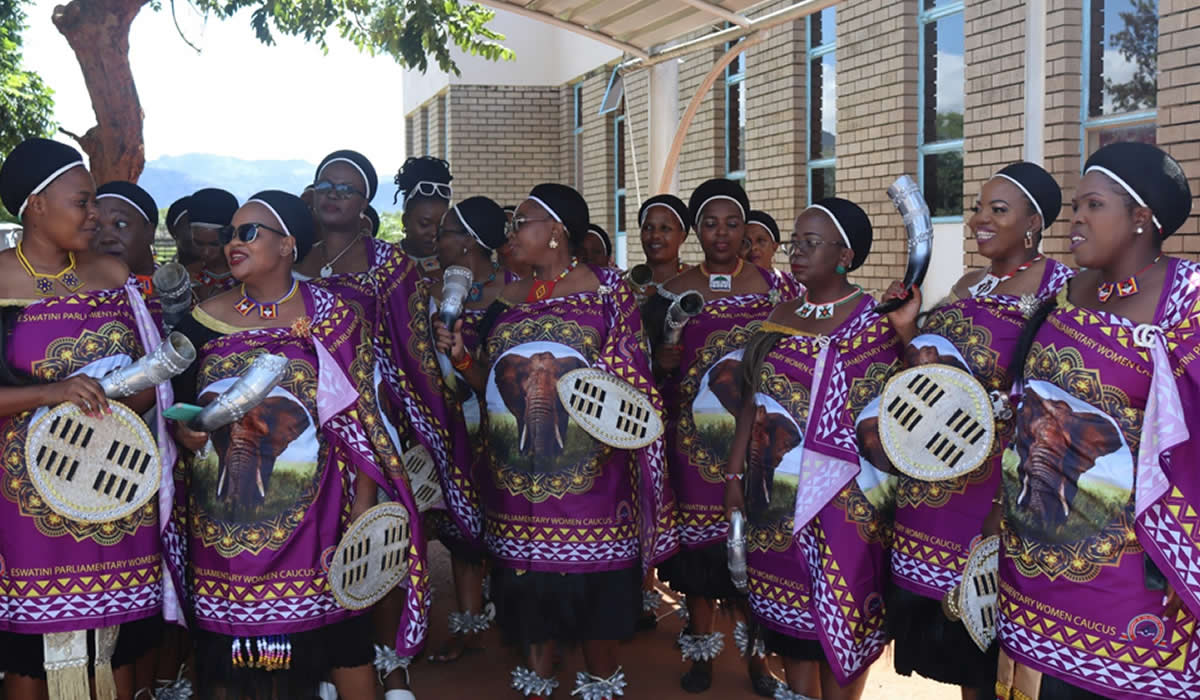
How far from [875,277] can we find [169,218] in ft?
15.7

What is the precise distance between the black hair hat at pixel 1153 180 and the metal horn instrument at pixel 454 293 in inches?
95.6

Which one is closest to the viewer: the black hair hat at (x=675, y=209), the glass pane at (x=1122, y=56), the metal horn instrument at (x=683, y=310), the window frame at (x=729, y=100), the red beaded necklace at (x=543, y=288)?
the red beaded necklace at (x=543, y=288)

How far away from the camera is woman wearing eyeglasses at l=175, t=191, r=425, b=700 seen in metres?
3.72

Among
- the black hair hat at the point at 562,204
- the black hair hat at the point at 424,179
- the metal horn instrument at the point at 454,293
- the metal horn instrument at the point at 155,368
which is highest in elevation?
the black hair hat at the point at 424,179

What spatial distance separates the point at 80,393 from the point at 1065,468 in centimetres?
283

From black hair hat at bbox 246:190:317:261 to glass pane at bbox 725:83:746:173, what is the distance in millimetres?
7301

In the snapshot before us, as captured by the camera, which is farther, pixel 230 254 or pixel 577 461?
pixel 577 461

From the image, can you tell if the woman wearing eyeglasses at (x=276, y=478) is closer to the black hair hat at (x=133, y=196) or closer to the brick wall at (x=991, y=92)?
the black hair hat at (x=133, y=196)

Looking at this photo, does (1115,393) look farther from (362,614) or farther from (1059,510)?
(362,614)

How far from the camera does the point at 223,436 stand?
3.73 meters

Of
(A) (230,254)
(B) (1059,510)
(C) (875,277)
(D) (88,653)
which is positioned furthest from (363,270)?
(C) (875,277)

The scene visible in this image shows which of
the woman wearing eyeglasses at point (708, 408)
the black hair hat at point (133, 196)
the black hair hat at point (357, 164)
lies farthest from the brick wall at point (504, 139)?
the black hair hat at point (133, 196)

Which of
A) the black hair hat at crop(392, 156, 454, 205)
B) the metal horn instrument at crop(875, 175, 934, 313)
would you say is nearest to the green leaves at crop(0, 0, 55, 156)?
the black hair hat at crop(392, 156, 454, 205)

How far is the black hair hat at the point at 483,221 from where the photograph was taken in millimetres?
5492
